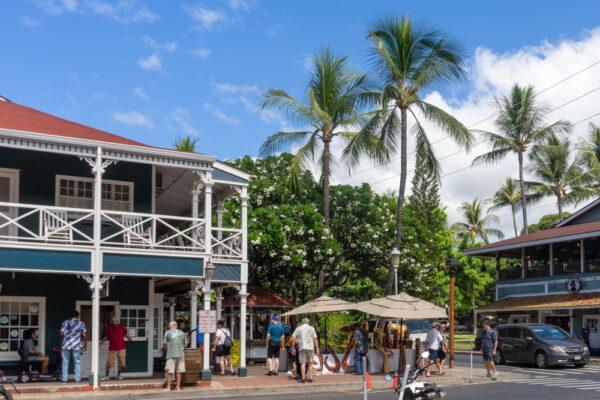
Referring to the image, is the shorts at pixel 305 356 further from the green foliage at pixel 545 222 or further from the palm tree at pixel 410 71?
the green foliage at pixel 545 222

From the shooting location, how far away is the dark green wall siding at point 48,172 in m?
21.4

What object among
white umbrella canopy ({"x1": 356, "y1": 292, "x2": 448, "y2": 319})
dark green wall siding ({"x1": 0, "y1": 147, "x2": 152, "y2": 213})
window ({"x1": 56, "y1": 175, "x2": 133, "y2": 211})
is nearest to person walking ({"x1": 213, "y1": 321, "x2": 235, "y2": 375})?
white umbrella canopy ({"x1": 356, "y1": 292, "x2": 448, "y2": 319})

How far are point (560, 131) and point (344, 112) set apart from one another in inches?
884

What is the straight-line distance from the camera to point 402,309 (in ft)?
75.5

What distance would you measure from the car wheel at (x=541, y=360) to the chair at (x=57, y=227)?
642 inches

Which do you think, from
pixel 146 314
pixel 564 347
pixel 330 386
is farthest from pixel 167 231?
pixel 564 347

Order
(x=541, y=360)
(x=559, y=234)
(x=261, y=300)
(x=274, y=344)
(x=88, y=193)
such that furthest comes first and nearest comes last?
(x=559, y=234) → (x=261, y=300) → (x=541, y=360) → (x=274, y=344) → (x=88, y=193)

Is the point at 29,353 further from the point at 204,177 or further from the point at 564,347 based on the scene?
the point at 564,347

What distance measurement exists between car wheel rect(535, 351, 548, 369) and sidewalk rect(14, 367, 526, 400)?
202 inches

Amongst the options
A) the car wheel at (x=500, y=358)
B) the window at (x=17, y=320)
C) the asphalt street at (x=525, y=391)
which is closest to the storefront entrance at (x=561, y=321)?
the car wheel at (x=500, y=358)

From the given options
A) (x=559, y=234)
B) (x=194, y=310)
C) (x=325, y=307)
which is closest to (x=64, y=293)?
(x=194, y=310)

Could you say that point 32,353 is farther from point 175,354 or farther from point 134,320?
point 175,354

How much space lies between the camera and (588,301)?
114ft

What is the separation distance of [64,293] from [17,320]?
1367mm
